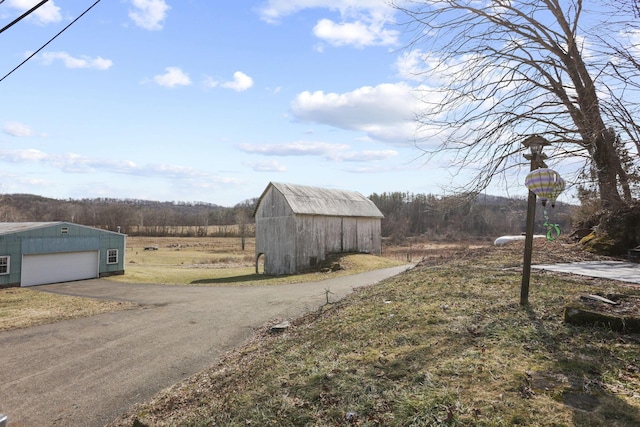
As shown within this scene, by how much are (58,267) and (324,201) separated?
19.1 metres

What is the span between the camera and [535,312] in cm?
591

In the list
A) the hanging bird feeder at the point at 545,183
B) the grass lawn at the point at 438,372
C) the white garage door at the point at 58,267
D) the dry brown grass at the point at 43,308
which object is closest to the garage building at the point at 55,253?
the white garage door at the point at 58,267

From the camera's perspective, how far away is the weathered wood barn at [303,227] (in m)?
26.7

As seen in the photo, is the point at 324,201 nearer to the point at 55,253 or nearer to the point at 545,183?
the point at 55,253

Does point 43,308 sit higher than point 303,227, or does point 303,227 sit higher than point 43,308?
point 303,227

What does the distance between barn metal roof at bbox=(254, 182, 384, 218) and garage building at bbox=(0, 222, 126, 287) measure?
12362 millimetres

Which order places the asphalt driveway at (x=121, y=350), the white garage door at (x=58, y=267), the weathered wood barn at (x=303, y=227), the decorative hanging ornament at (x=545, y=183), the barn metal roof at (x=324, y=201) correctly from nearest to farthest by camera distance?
the decorative hanging ornament at (x=545, y=183), the asphalt driveway at (x=121, y=350), the white garage door at (x=58, y=267), the weathered wood barn at (x=303, y=227), the barn metal roof at (x=324, y=201)

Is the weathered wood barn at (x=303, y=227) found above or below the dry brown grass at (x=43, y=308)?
above

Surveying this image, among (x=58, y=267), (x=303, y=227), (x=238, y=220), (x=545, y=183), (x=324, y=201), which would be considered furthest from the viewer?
(x=238, y=220)

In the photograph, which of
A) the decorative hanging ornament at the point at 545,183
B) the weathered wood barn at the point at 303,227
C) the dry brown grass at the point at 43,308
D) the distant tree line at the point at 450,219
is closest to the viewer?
the decorative hanging ornament at the point at 545,183

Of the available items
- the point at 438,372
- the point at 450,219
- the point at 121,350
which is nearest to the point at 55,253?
the point at 121,350

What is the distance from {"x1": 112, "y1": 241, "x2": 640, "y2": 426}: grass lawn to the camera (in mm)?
3686

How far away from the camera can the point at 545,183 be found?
5.95 metres

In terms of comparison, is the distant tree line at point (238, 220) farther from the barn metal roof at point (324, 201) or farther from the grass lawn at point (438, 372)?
the grass lawn at point (438, 372)
